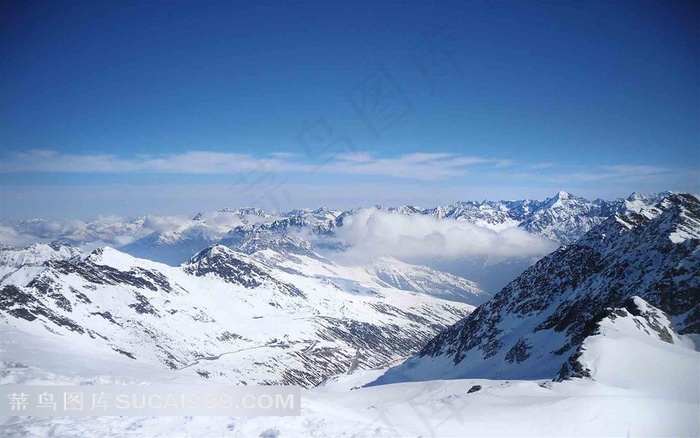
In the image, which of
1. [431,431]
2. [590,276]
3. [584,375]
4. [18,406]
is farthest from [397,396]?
[590,276]

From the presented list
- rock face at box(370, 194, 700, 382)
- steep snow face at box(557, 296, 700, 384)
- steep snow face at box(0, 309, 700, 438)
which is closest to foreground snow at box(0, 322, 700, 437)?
steep snow face at box(0, 309, 700, 438)

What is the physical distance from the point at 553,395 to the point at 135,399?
33036mm

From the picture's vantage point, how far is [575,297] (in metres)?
138

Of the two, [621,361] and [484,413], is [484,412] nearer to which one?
[484,413]

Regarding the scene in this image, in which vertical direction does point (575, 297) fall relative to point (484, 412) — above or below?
below

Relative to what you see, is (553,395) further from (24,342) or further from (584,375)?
(24,342)

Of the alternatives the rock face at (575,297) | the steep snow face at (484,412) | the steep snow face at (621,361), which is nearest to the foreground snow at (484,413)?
the steep snow face at (484,412)

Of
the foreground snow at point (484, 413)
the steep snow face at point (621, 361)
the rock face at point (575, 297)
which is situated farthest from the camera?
the rock face at point (575, 297)

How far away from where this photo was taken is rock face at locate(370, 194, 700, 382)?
325ft

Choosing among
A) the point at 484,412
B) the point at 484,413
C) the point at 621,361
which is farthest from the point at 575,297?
the point at 484,413

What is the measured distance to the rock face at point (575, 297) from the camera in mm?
99125

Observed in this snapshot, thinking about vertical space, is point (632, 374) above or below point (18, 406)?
below

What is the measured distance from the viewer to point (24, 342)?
60500 mm

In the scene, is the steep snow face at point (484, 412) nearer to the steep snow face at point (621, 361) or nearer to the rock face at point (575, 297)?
the steep snow face at point (621, 361)
